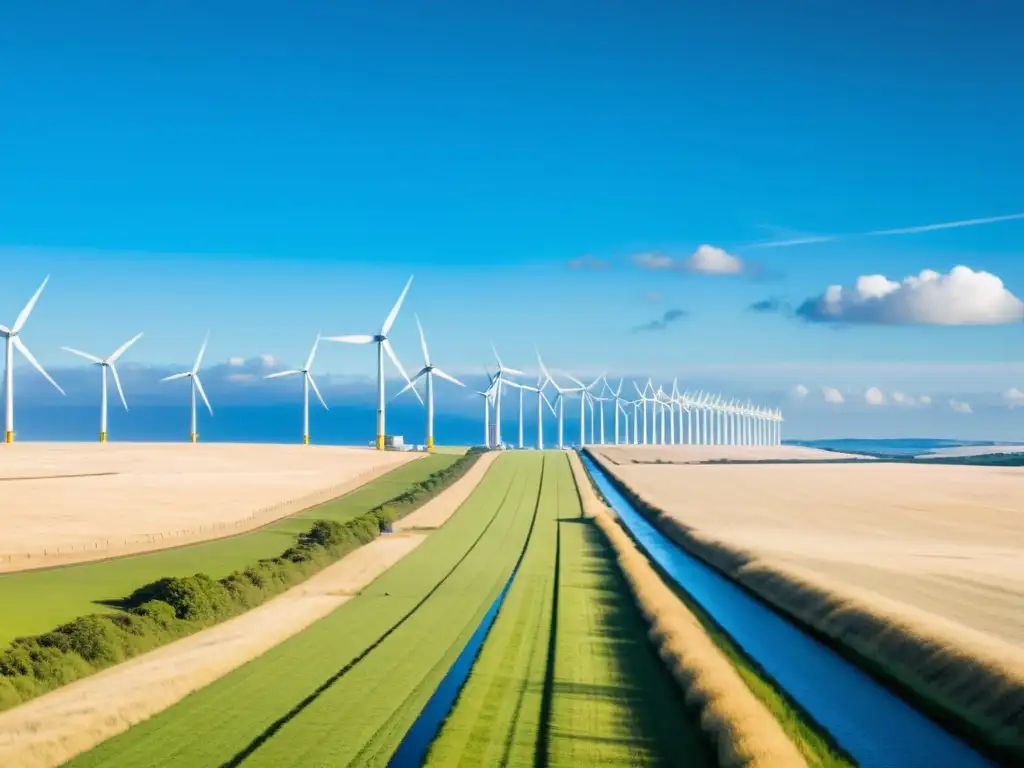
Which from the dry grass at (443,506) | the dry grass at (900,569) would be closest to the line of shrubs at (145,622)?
the dry grass at (443,506)

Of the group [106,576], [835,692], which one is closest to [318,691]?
[835,692]

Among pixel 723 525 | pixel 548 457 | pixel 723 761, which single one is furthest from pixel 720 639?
pixel 548 457

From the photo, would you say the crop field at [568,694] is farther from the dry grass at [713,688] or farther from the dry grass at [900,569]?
the dry grass at [900,569]

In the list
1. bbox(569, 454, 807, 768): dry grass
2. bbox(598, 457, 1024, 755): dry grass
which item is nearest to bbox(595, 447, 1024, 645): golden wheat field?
bbox(598, 457, 1024, 755): dry grass

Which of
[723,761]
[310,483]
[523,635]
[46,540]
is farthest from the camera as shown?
[310,483]

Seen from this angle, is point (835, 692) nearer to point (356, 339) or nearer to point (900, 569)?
point (900, 569)

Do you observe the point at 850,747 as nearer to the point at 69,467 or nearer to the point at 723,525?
the point at 723,525
